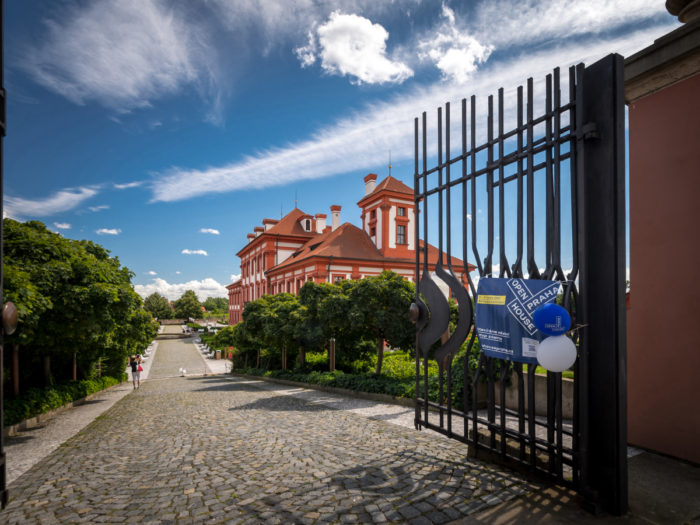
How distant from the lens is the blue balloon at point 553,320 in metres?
3.18

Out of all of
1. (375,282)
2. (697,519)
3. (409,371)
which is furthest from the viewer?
(409,371)

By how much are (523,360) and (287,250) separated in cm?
4328

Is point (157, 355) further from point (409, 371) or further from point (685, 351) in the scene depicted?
point (685, 351)

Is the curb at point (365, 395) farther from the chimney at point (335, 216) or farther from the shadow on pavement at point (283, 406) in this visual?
the chimney at point (335, 216)

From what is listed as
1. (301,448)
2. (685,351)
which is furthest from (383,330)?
(685,351)

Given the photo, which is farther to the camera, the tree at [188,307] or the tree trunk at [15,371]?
the tree at [188,307]

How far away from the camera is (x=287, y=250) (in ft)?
151

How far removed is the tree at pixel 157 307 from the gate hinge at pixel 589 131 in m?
108

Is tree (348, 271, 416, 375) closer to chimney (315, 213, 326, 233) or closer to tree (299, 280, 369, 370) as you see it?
tree (299, 280, 369, 370)

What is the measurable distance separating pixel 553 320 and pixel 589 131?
4.97 ft

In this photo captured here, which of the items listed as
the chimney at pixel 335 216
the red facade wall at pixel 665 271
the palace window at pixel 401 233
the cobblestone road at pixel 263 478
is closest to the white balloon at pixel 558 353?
the cobblestone road at pixel 263 478

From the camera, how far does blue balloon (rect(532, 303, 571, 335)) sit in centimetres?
318

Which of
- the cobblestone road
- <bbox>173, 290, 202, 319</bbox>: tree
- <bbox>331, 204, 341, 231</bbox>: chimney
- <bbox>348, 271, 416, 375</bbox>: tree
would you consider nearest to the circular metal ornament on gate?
the cobblestone road

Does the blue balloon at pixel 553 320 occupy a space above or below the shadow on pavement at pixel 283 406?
above
